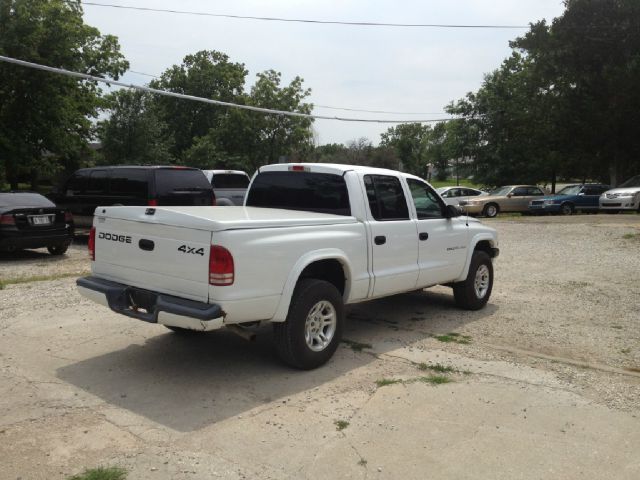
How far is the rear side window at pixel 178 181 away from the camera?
11985 mm

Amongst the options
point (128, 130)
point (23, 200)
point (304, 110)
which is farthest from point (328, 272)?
point (304, 110)

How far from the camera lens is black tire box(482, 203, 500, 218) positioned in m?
27.3

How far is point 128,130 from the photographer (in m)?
34.8

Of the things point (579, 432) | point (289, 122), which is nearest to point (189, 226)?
point (579, 432)

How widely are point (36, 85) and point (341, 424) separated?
22.6 metres

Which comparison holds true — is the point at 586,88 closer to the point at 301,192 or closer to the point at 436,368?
the point at 301,192

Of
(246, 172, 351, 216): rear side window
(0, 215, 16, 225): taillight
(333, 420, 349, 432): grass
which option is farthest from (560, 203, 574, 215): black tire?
(333, 420, 349, 432): grass

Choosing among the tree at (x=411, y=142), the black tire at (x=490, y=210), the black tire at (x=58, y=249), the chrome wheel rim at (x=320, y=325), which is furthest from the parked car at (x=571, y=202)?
the tree at (x=411, y=142)

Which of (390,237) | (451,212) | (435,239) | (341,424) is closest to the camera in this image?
(341,424)

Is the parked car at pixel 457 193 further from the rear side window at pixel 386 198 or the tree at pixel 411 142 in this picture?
the tree at pixel 411 142

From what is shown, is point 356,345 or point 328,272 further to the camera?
point 356,345

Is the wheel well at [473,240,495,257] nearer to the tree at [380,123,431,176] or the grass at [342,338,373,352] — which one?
the grass at [342,338,373,352]

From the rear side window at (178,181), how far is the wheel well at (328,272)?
7.07 meters

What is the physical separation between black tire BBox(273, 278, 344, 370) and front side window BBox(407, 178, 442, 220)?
6.26 ft
